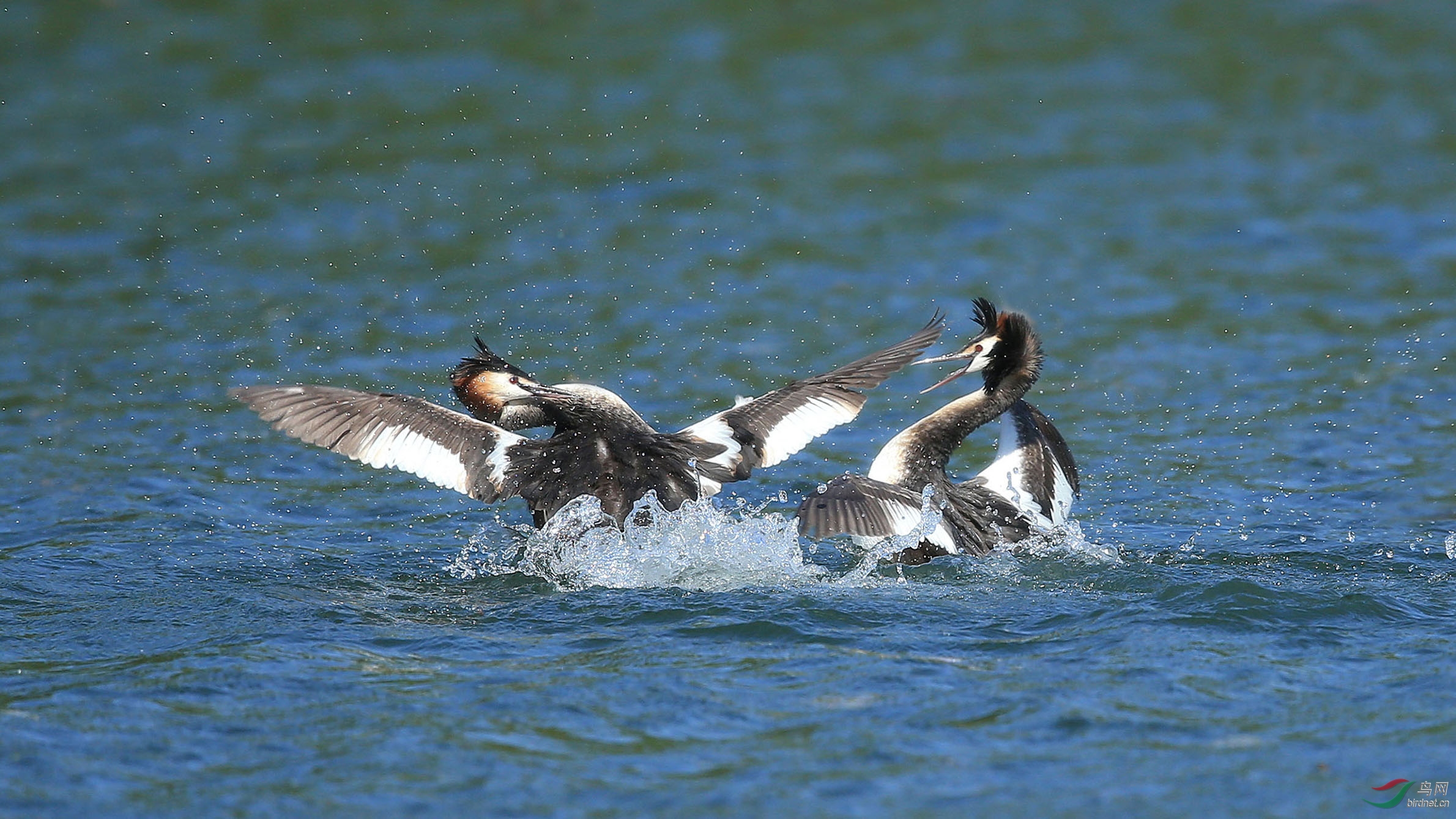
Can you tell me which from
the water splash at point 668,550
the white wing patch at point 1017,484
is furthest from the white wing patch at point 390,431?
the white wing patch at point 1017,484

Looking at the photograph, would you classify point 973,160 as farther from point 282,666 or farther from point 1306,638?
point 282,666

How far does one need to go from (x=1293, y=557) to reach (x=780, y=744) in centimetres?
301

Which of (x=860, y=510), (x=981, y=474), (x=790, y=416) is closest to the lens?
(x=860, y=510)

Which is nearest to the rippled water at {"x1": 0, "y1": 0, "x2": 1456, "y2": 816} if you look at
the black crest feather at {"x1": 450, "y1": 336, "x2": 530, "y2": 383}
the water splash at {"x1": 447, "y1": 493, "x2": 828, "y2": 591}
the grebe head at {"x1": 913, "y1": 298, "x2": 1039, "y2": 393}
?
the water splash at {"x1": 447, "y1": 493, "x2": 828, "y2": 591}

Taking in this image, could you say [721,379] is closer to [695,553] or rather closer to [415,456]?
[415,456]

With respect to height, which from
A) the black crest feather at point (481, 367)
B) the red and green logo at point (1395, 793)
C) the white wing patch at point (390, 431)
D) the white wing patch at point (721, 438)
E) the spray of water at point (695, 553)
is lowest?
the red and green logo at point (1395, 793)

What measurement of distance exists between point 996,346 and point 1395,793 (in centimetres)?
349

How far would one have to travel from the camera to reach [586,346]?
10.7m

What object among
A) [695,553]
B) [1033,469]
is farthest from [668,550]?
[1033,469]

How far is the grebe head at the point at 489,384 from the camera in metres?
7.56

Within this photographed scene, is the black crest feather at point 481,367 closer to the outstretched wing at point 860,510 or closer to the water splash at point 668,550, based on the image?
the water splash at point 668,550

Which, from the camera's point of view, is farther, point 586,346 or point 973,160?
point 973,160

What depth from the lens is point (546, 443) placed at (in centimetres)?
711

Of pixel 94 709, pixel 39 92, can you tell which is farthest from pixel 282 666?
pixel 39 92
